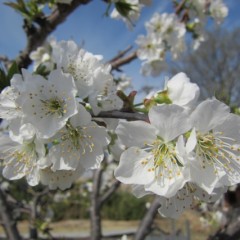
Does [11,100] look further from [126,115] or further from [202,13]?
[202,13]

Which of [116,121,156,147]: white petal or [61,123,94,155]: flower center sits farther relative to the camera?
[61,123,94,155]: flower center

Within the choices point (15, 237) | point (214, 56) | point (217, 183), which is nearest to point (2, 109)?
point (217, 183)

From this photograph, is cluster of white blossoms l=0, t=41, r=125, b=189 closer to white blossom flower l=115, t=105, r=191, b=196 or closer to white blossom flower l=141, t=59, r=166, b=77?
white blossom flower l=115, t=105, r=191, b=196

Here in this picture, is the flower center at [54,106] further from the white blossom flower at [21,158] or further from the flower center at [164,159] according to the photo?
the flower center at [164,159]

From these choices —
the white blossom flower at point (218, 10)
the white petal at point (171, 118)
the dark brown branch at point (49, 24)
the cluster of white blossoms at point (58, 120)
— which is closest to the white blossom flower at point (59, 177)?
the cluster of white blossoms at point (58, 120)

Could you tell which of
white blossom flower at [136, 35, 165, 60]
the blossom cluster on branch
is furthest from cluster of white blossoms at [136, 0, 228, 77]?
the blossom cluster on branch

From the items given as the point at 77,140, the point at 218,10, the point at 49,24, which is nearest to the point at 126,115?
the point at 77,140
